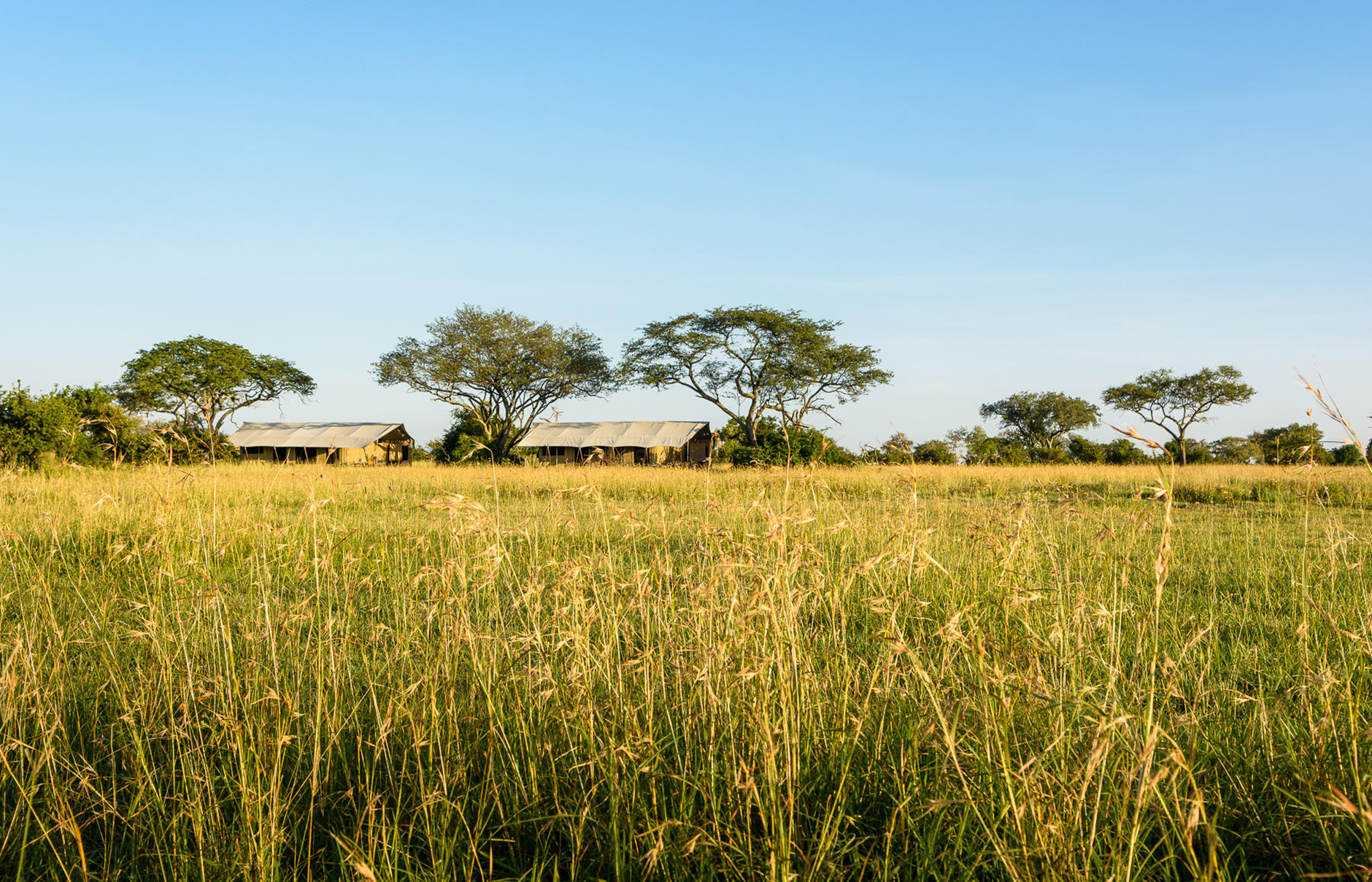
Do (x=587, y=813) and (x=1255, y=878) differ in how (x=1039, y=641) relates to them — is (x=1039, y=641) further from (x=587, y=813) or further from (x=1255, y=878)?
(x=587, y=813)

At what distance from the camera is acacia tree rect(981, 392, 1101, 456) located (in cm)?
4638

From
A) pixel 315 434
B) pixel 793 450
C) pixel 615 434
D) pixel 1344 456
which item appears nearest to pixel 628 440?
pixel 615 434

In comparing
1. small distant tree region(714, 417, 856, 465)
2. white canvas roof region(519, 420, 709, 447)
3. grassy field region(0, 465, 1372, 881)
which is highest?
white canvas roof region(519, 420, 709, 447)

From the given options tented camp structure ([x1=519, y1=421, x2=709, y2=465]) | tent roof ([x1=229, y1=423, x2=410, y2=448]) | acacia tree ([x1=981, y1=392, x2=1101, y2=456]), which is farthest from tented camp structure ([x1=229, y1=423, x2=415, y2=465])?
acacia tree ([x1=981, y1=392, x2=1101, y2=456])

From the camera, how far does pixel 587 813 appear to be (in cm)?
161

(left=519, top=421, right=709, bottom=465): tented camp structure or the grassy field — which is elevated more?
(left=519, top=421, right=709, bottom=465): tented camp structure

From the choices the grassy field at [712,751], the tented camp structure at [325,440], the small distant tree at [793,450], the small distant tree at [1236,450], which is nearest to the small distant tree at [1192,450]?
the small distant tree at [1236,450]

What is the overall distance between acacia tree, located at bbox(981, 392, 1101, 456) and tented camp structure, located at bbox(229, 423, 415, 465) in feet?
123

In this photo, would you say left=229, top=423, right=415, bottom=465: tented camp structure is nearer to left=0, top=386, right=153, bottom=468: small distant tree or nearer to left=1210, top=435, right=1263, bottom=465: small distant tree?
left=0, top=386, right=153, bottom=468: small distant tree

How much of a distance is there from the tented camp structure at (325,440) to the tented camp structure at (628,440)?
25.6ft

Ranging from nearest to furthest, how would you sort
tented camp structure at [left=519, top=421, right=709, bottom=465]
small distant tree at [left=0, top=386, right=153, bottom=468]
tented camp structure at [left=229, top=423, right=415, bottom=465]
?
1. small distant tree at [left=0, top=386, right=153, bottom=468]
2. tented camp structure at [left=519, top=421, right=709, bottom=465]
3. tented camp structure at [left=229, top=423, right=415, bottom=465]

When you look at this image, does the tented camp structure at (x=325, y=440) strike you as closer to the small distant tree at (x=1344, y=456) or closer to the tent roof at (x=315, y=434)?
the tent roof at (x=315, y=434)

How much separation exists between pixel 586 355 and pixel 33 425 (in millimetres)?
25264

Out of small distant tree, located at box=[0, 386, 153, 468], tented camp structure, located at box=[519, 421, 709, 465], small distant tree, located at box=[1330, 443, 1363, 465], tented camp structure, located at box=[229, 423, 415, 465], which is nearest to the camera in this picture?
small distant tree, located at box=[0, 386, 153, 468]
